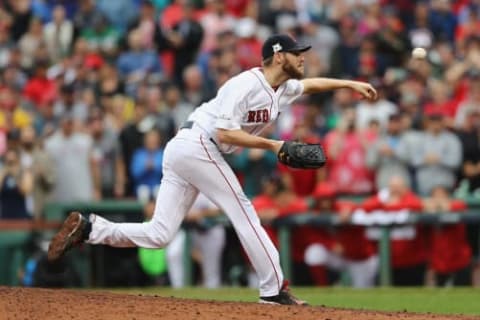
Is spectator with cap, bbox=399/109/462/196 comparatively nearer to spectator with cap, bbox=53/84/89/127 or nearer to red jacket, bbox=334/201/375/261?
red jacket, bbox=334/201/375/261

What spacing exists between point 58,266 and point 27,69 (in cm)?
438

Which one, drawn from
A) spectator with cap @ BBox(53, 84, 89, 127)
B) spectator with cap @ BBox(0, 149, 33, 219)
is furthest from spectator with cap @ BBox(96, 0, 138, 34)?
spectator with cap @ BBox(0, 149, 33, 219)

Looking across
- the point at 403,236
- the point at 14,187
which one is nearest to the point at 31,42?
the point at 14,187

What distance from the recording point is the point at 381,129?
14812 millimetres

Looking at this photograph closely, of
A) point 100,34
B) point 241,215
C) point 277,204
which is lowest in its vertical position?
point 241,215

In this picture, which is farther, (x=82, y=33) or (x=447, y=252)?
(x=82, y=33)

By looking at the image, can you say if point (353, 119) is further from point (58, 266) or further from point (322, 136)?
point (58, 266)

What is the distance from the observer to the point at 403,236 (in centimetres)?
1412

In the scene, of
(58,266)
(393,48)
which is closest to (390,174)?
(393,48)

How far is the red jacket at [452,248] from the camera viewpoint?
1385cm

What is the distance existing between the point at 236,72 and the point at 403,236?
3.47 meters

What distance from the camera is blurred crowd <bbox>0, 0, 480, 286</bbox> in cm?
1433

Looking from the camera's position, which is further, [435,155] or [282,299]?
[435,155]

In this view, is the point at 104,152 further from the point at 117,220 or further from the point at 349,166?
the point at 349,166
